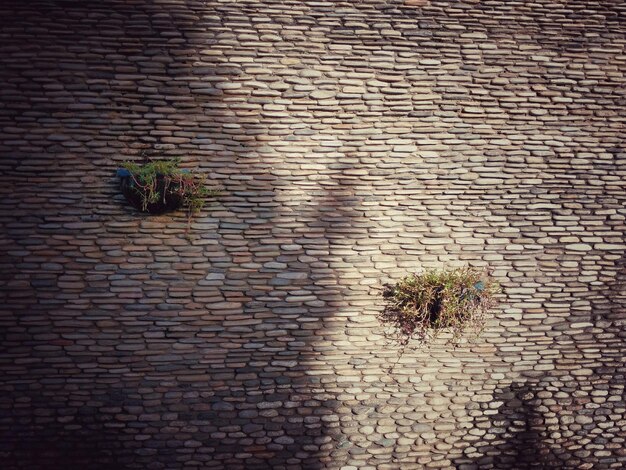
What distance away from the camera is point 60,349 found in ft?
11.8

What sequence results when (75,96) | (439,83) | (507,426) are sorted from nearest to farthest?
(75,96) < (439,83) < (507,426)

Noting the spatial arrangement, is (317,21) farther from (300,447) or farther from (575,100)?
(300,447)

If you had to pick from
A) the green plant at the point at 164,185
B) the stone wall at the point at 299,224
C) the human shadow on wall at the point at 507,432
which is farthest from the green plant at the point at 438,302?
the green plant at the point at 164,185

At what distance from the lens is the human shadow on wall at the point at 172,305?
3.51 meters

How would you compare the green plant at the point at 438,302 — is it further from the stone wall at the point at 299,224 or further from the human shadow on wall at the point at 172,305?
the human shadow on wall at the point at 172,305

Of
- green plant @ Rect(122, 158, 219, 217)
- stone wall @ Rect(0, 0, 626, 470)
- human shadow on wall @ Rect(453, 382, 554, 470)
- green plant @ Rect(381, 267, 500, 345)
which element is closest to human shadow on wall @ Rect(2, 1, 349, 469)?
stone wall @ Rect(0, 0, 626, 470)

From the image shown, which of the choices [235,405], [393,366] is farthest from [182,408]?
[393,366]

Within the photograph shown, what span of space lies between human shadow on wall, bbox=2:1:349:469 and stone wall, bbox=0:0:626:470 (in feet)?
0.07

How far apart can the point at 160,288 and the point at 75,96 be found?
2127 millimetres

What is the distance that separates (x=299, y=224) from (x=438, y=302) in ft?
5.64

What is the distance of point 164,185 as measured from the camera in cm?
347

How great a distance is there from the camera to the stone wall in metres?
3.52

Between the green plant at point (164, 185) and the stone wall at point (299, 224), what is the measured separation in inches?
6.7

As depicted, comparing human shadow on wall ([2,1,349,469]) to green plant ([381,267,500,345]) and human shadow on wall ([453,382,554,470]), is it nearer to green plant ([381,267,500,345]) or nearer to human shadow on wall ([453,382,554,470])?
green plant ([381,267,500,345])
